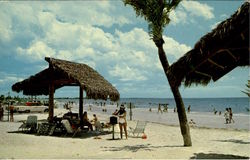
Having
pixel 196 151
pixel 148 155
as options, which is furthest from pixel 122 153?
pixel 196 151

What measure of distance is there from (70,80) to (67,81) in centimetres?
38

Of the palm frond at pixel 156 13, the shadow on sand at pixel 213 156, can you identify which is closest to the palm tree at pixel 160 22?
the palm frond at pixel 156 13

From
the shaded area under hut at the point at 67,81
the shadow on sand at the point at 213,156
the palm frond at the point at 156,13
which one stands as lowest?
the shadow on sand at the point at 213,156

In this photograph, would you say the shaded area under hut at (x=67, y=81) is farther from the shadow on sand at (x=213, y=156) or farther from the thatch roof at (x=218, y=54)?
the shadow on sand at (x=213, y=156)

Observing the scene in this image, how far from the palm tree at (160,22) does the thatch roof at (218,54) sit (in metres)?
2.00

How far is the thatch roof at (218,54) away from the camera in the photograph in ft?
21.7

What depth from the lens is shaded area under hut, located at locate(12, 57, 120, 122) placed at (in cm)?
1388

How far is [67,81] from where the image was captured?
15.1 meters

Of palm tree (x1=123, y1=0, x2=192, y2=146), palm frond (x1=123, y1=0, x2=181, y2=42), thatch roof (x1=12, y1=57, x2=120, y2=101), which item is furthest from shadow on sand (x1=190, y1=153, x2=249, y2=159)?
thatch roof (x1=12, y1=57, x2=120, y2=101)

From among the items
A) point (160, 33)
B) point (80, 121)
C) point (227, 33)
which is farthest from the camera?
point (80, 121)

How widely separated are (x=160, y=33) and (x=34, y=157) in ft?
19.1

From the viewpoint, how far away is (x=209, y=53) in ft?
24.5

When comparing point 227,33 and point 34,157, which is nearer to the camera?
point 227,33

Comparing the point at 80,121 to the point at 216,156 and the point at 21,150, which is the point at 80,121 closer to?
the point at 21,150
